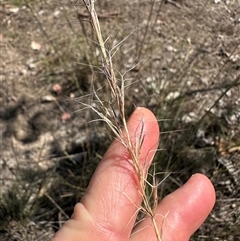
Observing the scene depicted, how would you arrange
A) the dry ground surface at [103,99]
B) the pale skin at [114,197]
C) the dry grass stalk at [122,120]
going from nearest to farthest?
1. the dry grass stalk at [122,120]
2. the pale skin at [114,197]
3. the dry ground surface at [103,99]

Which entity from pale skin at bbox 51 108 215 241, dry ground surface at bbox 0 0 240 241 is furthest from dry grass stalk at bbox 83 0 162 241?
dry ground surface at bbox 0 0 240 241

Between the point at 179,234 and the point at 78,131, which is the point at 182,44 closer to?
the point at 78,131

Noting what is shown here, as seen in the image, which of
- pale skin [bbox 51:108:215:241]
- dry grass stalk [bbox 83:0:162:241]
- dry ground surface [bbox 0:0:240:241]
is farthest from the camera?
dry ground surface [bbox 0:0:240:241]

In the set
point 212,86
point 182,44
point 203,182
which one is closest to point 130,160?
point 203,182

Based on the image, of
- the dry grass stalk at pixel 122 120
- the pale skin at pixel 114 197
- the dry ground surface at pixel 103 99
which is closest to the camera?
the dry grass stalk at pixel 122 120

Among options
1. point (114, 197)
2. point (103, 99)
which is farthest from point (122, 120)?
point (103, 99)

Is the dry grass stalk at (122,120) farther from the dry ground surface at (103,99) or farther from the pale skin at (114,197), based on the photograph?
the dry ground surface at (103,99)

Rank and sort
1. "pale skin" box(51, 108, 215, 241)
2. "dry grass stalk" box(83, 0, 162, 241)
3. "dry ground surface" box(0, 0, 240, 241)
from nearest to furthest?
"dry grass stalk" box(83, 0, 162, 241)
"pale skin" box(51, 108, 215, 241)
"dry ground surface" box(0, 0, 240, 241)


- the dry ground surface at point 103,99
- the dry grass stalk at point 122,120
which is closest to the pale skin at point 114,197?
the dry grass stalk at point 122,120

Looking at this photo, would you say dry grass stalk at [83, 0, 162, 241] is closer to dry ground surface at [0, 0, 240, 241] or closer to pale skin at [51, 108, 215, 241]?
pale skin at [51, 108, 215, 241]
